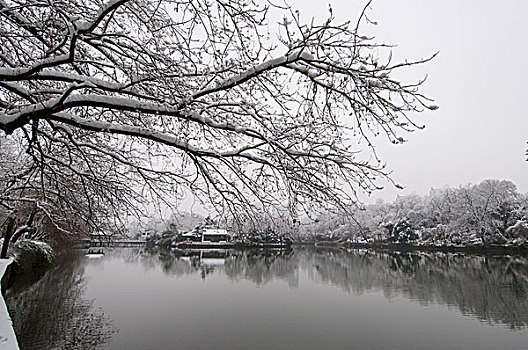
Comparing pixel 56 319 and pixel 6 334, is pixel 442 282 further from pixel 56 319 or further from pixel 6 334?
pixel 6 334

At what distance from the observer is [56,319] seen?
10391mm

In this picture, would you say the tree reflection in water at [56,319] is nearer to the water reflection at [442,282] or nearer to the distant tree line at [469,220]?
the water reflection at [442,282]

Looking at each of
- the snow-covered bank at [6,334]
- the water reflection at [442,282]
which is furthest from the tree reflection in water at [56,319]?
the water reflection at [442,282]

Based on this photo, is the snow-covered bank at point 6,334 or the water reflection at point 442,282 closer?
the snow-covered bank at point 6,334

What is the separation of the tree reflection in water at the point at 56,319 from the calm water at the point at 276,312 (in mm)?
25

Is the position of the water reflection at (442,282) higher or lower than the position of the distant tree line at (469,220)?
lower

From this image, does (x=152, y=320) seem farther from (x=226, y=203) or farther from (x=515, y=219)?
(x=515, y=219)

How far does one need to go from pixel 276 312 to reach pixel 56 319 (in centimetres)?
633

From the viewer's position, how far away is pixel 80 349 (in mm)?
8172

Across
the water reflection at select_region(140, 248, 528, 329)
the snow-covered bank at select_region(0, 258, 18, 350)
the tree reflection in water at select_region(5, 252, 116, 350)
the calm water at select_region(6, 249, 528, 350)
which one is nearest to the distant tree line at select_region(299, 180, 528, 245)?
the water reflection at select_region(140, 248, 528, 329)

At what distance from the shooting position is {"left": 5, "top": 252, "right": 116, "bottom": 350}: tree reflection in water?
28.1ft

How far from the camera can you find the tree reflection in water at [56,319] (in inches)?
338

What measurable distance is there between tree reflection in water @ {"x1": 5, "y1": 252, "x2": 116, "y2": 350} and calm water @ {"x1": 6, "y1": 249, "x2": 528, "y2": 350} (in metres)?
0.03

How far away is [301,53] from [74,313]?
11.4m
